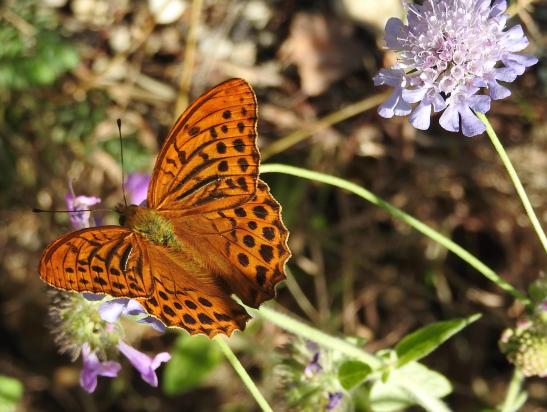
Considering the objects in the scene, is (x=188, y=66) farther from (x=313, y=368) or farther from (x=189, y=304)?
(x=189, y=304)

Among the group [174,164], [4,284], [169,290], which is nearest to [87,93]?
[4,284]

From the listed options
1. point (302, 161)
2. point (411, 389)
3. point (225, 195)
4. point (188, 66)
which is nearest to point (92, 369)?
point (225, 195)

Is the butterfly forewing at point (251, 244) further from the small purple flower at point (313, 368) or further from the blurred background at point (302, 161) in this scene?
the blurred background at point (302, 161)

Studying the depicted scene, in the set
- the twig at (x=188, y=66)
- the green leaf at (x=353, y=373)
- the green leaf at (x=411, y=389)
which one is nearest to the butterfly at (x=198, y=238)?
the green leaf at (x=353, y=373)

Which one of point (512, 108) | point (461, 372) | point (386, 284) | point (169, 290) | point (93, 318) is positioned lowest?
point (461, 372)

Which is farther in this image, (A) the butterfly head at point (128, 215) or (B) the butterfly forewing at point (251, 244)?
(A) the butterfly head at point (128, 215)

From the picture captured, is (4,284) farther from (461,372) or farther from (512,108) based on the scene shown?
(512,108)
